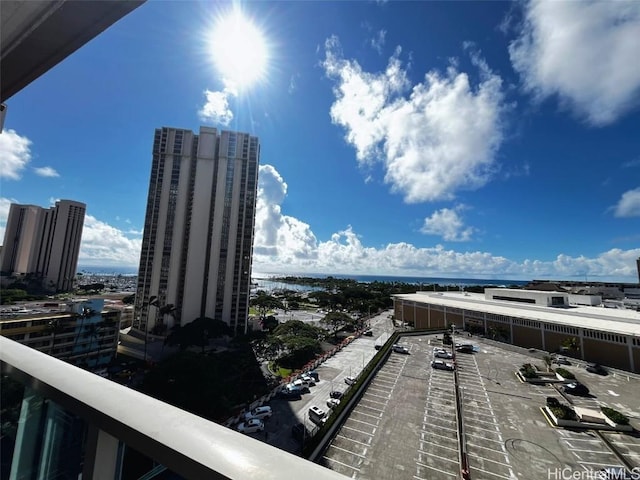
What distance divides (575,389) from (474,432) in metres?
5.78

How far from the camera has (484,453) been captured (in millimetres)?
7207

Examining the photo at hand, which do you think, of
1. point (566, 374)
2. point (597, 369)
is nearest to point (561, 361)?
point (597, 369)

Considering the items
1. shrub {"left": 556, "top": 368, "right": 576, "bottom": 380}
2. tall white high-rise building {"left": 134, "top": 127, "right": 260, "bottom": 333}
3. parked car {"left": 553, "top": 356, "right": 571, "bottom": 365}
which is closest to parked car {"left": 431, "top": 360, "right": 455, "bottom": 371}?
shrub {"left": 556, "top": 368, "right": 576, "bottom": 380}

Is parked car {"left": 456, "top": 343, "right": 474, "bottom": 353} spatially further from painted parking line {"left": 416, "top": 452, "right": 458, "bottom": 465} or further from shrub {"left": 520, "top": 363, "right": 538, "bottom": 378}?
painted parking line {"left": 416, "top": 452, "right": 458, "bottom": 465}

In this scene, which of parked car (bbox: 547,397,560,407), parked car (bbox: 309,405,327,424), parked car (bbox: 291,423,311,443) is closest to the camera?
parked car (bbox: 547,397,560,407)

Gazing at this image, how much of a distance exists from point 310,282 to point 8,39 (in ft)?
337

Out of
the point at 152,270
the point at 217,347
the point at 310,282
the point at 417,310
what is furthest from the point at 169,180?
the point at 310,282

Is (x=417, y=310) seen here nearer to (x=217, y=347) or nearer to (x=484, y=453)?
(x=217, y=347)

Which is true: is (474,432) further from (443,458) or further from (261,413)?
(261,413)

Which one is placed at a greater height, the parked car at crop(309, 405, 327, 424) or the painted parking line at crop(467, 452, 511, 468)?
the painted parking line at crop(467, 452, 511, 468)

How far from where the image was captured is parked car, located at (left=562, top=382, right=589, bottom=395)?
34.8 ft

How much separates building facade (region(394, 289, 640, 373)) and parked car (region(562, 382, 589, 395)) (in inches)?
183

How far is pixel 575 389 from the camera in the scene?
34.9 ft

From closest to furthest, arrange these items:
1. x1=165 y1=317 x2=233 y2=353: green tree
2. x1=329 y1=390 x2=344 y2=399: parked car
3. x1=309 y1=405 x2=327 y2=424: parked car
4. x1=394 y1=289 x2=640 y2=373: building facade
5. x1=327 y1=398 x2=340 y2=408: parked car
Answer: x1=309 y1=405 x2=327 y2=424: parked car
x1=327 y1=398 x2=340 y2=408: parked car
x1=329 y1=390 x2=344 y2=399: parked car
x1=394 y1=289 x2=640 y2=373: building facade
x1=165 y1=317 x2=233 y2=353: green tree
